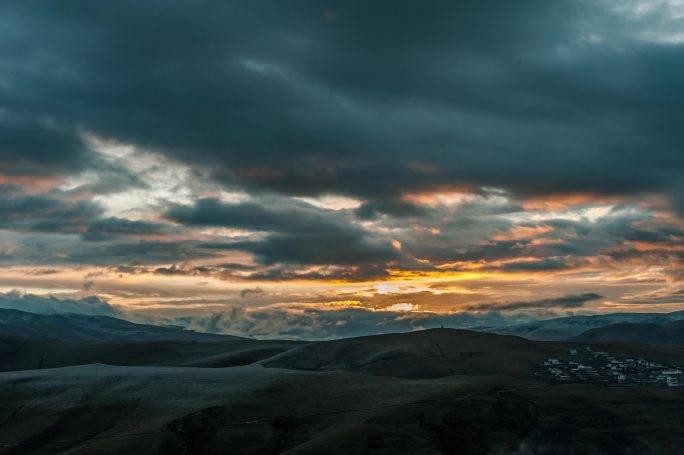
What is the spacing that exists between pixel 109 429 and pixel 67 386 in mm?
34919

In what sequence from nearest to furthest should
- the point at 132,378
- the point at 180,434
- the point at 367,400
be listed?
the point at 180,434
the point at 367,400
the point at 132,378

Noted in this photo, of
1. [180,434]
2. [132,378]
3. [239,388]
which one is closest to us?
[180,434]

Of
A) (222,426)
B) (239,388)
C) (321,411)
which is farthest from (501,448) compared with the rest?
(239,388)

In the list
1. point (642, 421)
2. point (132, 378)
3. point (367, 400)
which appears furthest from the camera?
point (132, 378)

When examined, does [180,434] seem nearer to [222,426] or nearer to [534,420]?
[222,426]

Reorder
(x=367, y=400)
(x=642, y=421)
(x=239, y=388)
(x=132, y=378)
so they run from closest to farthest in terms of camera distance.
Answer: (x=642, y=421) < (x=367, y=400) < (x=239, y=388) < (x=132, y=378)

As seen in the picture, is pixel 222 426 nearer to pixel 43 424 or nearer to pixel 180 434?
pixel 180 434

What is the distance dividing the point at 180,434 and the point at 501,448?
181 ft

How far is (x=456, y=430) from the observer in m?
123

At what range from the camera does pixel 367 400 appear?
144750mm

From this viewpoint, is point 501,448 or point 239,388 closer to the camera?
point 501,448

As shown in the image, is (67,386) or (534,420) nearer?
(534,420)

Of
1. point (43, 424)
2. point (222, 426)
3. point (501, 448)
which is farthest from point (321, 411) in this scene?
point (43, 424)

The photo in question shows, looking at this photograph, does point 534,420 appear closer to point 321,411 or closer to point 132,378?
point 321,411
